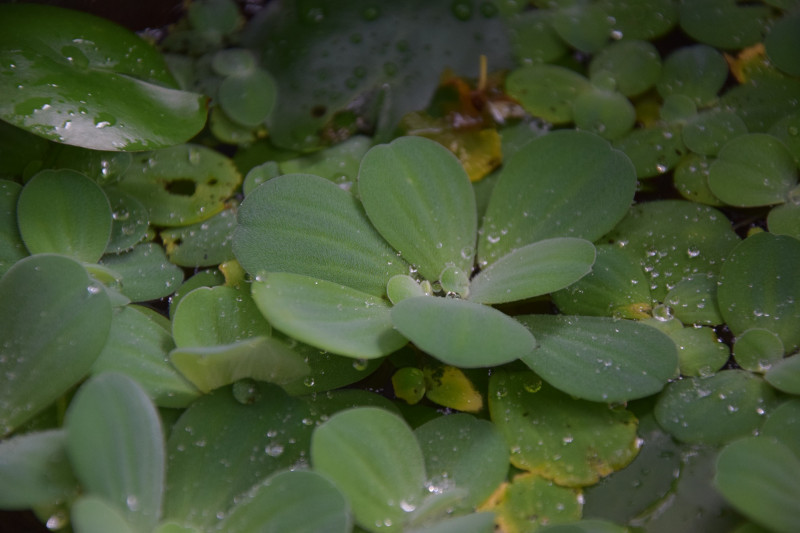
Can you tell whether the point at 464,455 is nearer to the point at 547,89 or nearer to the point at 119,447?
the point at 119,447

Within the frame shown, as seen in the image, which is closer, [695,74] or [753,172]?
[753,172]

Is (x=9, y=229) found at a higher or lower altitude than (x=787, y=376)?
higher

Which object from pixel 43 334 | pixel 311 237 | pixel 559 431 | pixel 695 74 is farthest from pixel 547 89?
pixel 43 334

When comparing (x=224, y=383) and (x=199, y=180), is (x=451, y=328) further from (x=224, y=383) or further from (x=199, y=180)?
(x=199, y=180)

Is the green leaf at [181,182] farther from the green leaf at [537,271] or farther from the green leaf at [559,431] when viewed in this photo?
the green leaf at [559,431]

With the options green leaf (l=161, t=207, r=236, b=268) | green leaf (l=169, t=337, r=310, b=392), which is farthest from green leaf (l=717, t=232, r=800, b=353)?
green leaf (l=161, t=207, r=236, b=268)

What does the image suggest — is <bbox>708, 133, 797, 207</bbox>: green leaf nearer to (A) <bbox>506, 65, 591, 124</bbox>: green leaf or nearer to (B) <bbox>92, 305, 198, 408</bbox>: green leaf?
(A) <bbox>506, 65, 591, 124</bbox>: green leaf
